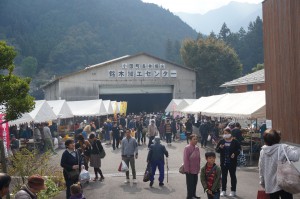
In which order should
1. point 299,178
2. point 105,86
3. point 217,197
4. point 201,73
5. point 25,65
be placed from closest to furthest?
point 299,178, point 217,197, point 105,86, point 201,73, point 25,65

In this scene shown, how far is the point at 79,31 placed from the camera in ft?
390

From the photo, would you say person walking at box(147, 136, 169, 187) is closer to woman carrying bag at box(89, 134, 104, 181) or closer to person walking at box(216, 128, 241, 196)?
woman carrying bag at box(89, 134, 104, 181)

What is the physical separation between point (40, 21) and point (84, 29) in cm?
1393

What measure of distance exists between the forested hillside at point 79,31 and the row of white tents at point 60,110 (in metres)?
73.4

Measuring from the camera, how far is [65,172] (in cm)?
850

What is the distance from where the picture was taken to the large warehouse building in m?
43.0

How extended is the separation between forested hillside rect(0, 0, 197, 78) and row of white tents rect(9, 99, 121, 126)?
241 ft

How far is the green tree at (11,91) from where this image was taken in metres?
7.94

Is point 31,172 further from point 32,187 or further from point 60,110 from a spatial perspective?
point 60,110

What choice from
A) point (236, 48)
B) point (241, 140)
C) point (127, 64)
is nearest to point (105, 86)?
point (127, 64)

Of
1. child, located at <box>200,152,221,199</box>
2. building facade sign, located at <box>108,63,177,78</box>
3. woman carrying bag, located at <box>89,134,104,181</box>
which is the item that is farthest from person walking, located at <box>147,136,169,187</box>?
building facade sign, located at <box>108,63,177,78</box>

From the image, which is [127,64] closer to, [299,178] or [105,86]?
[105,86]

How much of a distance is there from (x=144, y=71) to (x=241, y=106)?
2927cm

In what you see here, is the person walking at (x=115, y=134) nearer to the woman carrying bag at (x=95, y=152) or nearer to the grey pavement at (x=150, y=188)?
the grey pavement at (x=150, y=188)
